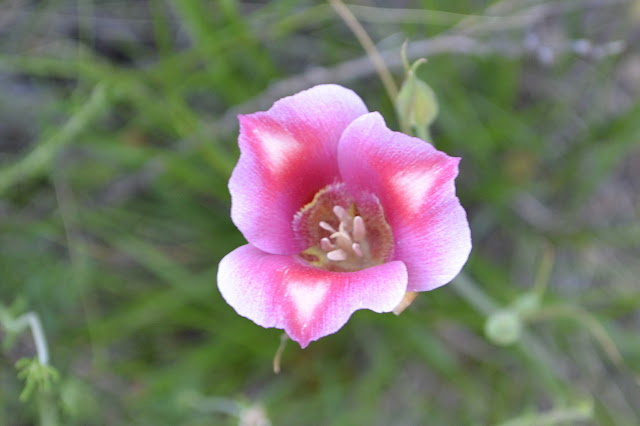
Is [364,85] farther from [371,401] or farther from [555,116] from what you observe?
[371,401]

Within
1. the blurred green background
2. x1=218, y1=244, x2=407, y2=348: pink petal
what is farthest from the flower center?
the blurred green background

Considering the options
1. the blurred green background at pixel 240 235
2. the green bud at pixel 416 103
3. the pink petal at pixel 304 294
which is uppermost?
the green bud at pixel 416 103

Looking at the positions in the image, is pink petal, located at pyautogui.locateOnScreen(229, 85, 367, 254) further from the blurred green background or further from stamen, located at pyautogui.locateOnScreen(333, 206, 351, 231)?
the blurred green background

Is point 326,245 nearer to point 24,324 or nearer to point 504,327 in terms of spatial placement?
point 504,327

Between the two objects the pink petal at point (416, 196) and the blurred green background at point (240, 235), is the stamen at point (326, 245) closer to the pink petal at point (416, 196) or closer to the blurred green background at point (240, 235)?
the pink petal at point (416, 196)

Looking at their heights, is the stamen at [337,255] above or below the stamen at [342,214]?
below

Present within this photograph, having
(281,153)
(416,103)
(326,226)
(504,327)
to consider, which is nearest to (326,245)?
(326,226)

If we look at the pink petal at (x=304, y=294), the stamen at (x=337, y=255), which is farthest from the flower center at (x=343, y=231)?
the pink petal at (x=304, y=294)
